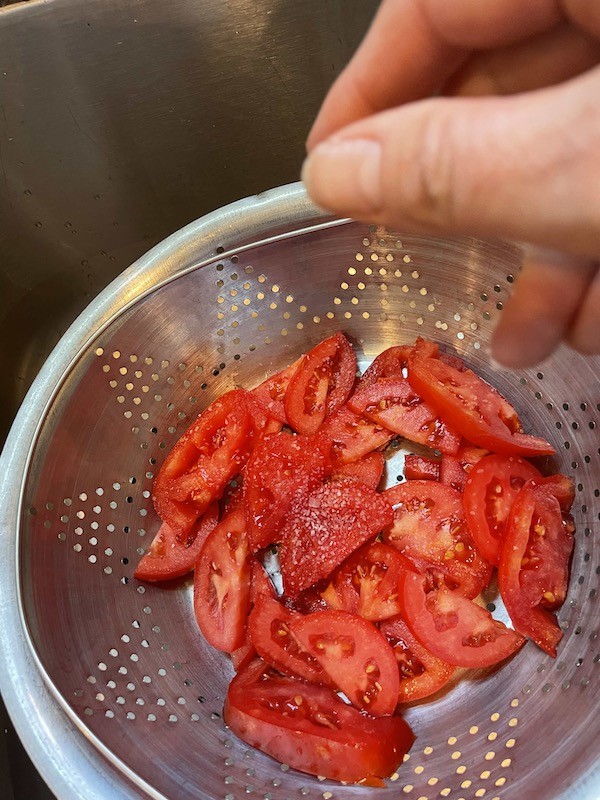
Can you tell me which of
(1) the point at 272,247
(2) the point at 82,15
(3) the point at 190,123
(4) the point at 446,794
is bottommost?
(4) the point at 446,794

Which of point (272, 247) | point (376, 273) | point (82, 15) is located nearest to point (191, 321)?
point (272, 247)

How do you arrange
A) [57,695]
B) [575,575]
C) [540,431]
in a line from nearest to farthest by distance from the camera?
[57,695] → [575,575] → [540,431]

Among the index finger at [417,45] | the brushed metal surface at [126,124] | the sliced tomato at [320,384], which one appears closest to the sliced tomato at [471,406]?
the sliced tomato at [320,384]

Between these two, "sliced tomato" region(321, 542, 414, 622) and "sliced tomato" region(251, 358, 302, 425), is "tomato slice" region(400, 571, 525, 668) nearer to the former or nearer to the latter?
"sliced tomato" region(321, 542, 414, 622)

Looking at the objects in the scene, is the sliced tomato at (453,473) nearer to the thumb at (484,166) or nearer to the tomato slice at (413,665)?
the tomato slice at (413,665)

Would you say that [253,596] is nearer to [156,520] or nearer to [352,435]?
[156,520]

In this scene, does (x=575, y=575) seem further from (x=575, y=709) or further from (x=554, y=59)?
(x=554, y=59)

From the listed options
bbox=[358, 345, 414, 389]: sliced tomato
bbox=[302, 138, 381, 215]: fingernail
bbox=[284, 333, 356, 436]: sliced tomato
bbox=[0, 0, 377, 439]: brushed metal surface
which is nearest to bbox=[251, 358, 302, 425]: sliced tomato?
bbox=[284, 333, 356, 436]: sliced tomato
